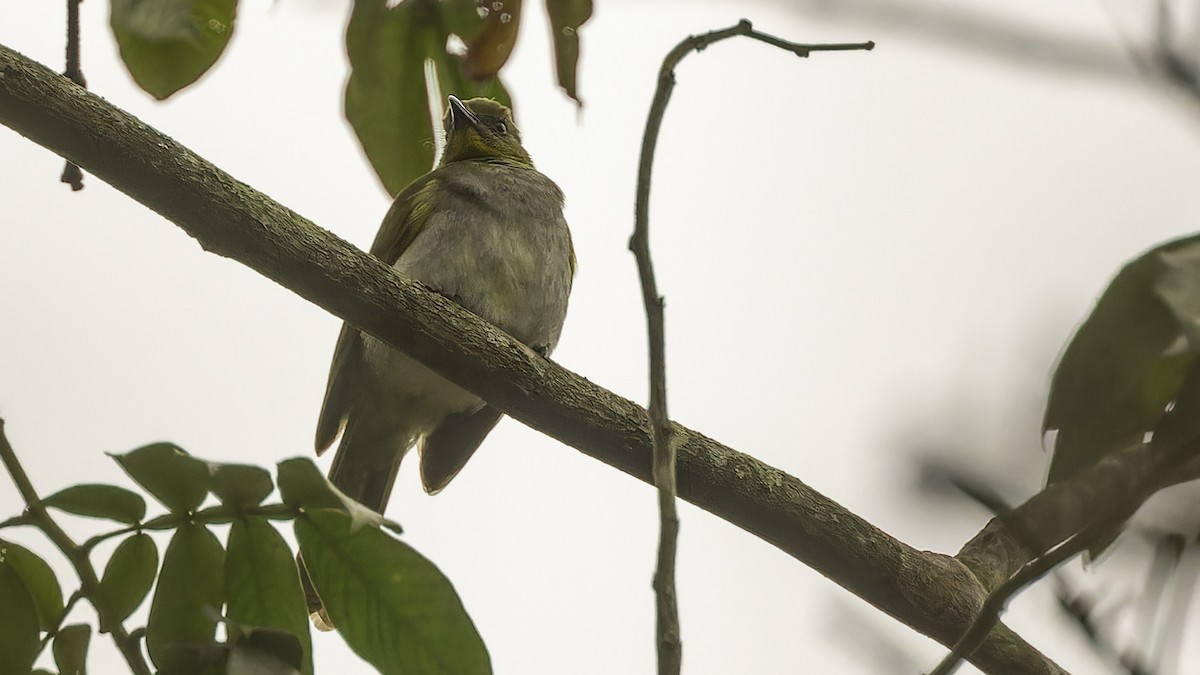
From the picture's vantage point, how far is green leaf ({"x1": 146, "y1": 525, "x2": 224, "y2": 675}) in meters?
1.79

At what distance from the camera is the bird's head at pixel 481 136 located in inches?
220

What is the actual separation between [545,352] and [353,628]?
9.49ft

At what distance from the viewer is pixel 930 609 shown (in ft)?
9.93

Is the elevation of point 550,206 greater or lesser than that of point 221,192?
greater

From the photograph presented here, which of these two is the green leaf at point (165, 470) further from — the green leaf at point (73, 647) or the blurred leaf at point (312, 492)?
the green leaf at point (73, 647)

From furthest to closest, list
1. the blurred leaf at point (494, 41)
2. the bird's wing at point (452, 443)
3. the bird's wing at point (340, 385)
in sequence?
the bird's wing at point (452, 443)
the bird's wing at point (340, 385)
the blurred leaf at point (494, 41)

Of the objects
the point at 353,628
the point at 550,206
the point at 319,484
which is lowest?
the point at 353,628

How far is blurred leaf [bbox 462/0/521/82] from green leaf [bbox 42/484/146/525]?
1146 millimetres

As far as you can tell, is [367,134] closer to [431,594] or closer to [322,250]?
[322,250]

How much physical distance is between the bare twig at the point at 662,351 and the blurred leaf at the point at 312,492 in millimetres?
371

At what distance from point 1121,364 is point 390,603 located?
1143 mm

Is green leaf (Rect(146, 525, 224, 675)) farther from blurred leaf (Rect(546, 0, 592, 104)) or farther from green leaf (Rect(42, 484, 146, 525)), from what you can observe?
blurred leaf (Rect(546, 0, 592, 104))

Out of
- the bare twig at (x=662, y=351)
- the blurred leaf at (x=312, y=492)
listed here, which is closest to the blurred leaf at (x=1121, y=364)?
the bare twig at (x=662, y=351)

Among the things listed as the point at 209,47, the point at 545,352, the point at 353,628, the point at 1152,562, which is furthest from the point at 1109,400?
the point at 545,352
